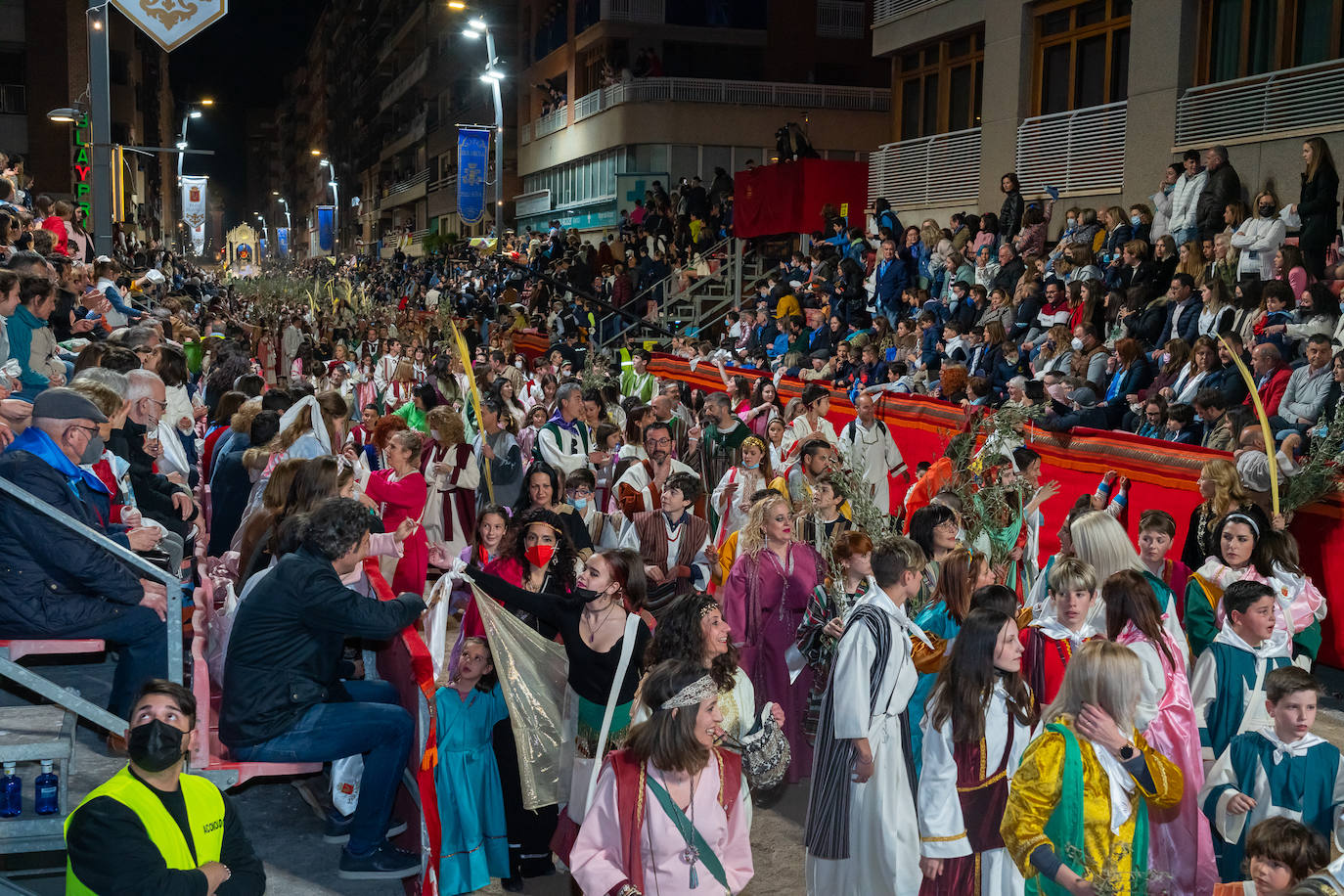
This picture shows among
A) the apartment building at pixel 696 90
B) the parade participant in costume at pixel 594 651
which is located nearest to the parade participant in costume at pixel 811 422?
the parade participant in costume at pixel 594 651

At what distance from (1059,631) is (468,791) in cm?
291

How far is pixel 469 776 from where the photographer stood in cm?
638

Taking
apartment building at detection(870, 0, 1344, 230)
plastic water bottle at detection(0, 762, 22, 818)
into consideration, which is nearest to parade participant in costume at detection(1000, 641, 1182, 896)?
plastic water bottle at detection(0, 762, 22, 818)

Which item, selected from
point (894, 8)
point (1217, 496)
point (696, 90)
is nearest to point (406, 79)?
point (696, 90)

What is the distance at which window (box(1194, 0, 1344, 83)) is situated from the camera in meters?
16.8

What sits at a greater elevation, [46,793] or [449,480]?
[449,480]

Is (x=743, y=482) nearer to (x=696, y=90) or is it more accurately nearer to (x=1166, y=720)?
(x=1166, y=720)

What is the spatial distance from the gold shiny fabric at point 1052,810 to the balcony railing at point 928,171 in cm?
2002

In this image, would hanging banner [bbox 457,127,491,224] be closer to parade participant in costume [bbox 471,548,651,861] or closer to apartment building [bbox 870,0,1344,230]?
apartment building [bbox 870,0,1344,230]

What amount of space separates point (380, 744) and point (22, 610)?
5.73 ft

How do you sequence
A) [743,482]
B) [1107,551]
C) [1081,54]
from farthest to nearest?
1. [1081,54]
2. [743,482]
3. [1107,551]

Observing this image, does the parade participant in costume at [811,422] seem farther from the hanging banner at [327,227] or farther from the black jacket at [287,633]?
the hanging banner at [327,227]

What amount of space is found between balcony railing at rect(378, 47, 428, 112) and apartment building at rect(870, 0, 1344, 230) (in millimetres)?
56408

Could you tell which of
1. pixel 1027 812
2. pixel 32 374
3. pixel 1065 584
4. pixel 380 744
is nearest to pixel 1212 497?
pixel 1065 584
